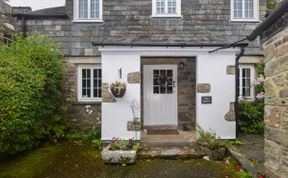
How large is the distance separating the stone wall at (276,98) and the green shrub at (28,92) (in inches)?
198

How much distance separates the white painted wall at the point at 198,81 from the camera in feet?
23.9

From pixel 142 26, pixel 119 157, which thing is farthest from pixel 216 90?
pixel 142 26

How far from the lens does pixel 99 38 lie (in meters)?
9.08

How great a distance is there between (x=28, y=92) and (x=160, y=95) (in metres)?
4.71

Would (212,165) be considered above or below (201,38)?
below

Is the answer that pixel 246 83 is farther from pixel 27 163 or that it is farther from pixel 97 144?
pixel 27 163

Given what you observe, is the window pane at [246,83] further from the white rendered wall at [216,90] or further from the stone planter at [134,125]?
the stone planter at [134,125]

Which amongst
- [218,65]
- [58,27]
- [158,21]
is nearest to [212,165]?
[218,65]

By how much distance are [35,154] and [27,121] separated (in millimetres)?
1244

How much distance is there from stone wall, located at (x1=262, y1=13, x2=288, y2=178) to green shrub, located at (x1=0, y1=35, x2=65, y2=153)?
16.5ft

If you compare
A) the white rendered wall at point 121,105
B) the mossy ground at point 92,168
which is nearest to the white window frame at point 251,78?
the mossy ground at point 92,168

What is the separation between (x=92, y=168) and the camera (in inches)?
233

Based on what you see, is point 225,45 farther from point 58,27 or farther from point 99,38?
point 58,27

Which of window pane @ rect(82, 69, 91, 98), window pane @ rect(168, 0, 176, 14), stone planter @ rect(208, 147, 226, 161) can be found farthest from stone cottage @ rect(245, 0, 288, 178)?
window pane @ rect(82, 69, 91, 98)
